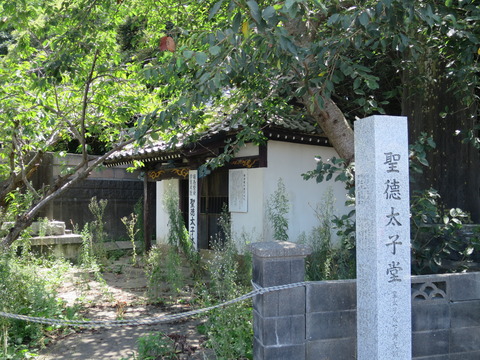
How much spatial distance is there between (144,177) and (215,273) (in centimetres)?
757

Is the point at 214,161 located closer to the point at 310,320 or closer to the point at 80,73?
the point at 80,73

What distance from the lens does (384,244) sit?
3617 millimetres

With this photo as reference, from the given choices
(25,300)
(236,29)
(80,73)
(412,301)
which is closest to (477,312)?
(412,301)

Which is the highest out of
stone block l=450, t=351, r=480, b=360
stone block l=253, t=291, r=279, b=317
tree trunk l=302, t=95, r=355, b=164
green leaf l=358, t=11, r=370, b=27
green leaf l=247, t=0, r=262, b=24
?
green leaf l=358, t=11, r=370, b=27

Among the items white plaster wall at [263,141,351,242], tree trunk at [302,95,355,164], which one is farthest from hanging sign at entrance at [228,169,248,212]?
tree trunk at [302,95,355,164]

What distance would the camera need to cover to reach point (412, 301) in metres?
4.10

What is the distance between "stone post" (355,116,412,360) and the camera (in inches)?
142

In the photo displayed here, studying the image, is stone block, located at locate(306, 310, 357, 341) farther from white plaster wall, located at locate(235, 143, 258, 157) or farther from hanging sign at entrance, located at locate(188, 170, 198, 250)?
white plaster wall, located at locate(235, 143, 258, 157)

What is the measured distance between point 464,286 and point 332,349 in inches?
58.0

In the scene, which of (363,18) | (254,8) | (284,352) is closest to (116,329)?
(284,352)

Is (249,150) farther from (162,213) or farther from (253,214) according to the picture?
(162,213)

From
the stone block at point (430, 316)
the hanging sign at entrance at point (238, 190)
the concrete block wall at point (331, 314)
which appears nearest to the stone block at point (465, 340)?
the concrete block wall at point (331, 314)

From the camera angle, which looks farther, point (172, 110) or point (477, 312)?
point (172, 110)

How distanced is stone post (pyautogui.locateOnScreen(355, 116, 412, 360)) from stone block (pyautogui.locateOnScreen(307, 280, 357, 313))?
0.27 metres
